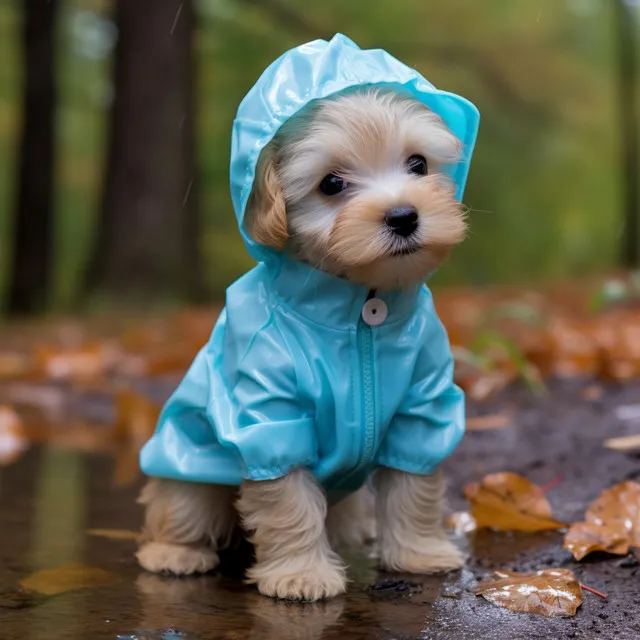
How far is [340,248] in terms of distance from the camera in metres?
2.79

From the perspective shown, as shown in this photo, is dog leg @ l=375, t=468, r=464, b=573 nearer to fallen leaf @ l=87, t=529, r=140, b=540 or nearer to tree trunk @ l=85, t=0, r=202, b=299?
fallen leaf @ l=87, t=529, r=140, b=540

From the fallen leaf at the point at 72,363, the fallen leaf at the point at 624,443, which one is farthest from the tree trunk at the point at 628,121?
the fallen leaf at the point at 624,443

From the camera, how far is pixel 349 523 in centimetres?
350

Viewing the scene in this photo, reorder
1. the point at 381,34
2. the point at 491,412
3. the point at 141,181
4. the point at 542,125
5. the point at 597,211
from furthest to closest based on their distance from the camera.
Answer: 1. the point at 597,211
2. the point at 542,125
3. the point at 381,34
4. the point at 141,181
5. the point at 491,412

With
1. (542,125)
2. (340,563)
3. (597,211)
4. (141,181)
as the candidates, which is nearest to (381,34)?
(542,125)

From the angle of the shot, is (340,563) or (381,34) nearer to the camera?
(340,563)

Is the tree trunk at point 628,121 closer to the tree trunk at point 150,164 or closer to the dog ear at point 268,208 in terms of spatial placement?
the tree trunk at point 150,164

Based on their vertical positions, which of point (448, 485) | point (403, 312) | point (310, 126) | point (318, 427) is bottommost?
point (448, 485)

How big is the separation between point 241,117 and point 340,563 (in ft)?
4.35

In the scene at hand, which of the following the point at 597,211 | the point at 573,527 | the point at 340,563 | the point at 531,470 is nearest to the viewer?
the point at 340,563

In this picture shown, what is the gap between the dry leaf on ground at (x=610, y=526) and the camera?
3.10 metres

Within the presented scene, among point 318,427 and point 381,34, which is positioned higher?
point 381,34

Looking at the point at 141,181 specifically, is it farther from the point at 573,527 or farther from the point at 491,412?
the point at 573,527

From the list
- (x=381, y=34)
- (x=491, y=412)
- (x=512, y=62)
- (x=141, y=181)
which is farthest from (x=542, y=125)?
(x=491, y=412)
